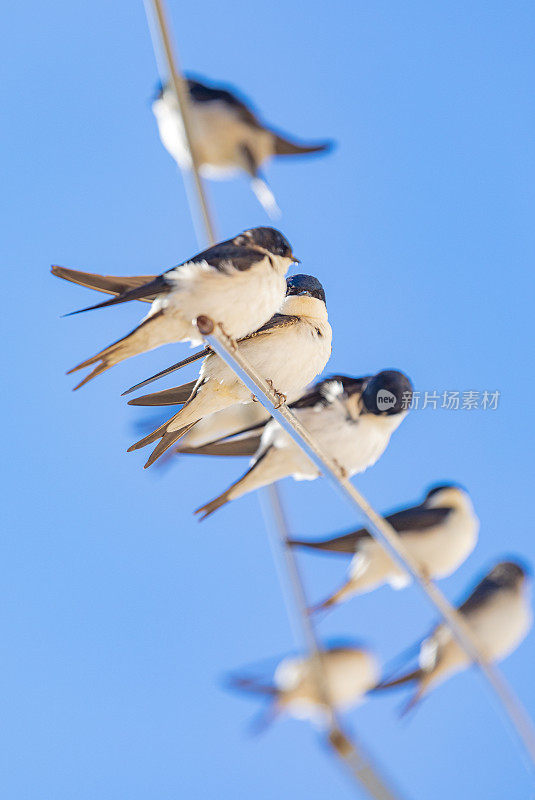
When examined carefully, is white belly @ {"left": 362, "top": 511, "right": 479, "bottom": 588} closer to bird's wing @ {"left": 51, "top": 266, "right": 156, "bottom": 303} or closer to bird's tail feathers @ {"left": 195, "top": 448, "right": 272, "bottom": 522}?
bird's tail feathers @ {"left": 195, "top": 448, "right": 272, "bottom": 522}

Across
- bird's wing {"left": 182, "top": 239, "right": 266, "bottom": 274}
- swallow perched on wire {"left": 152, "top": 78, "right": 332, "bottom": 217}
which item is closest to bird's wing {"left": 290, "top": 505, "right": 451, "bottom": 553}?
bird's wing {"left": 182, "top": 239, "right": 266, "bottom": 274}

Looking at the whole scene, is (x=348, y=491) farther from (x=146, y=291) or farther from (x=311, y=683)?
(x=311, y=683)

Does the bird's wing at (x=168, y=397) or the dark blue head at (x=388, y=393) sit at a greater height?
the bird's wing at (x=168, y=397)

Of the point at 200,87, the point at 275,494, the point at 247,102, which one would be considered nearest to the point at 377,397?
the point at 275,494

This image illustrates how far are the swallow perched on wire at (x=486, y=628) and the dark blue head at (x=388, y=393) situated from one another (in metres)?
0.91

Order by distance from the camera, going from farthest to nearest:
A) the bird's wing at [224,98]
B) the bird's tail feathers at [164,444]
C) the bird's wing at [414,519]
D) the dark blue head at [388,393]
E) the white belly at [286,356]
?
the bird's wing at [224,98] < the bird's wing at [414,519] < the dark blue head at [388,393] < the white belly at [286,356] < the bird's tail feathers at [164,444]

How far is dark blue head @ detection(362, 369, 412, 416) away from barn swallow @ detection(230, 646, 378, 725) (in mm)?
1784

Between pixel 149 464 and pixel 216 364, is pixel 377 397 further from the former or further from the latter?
pixel 149 464

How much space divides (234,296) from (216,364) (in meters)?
0.23

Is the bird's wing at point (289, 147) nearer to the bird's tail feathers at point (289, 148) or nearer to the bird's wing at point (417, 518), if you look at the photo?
the bird's tail feathers at point (289, 148)

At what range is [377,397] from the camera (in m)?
2.38

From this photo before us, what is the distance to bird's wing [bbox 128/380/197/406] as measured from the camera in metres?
1.99

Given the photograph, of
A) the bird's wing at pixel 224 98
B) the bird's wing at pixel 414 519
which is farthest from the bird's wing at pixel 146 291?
the bird's wing at pixel 224 98

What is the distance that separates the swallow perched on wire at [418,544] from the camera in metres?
2.69
